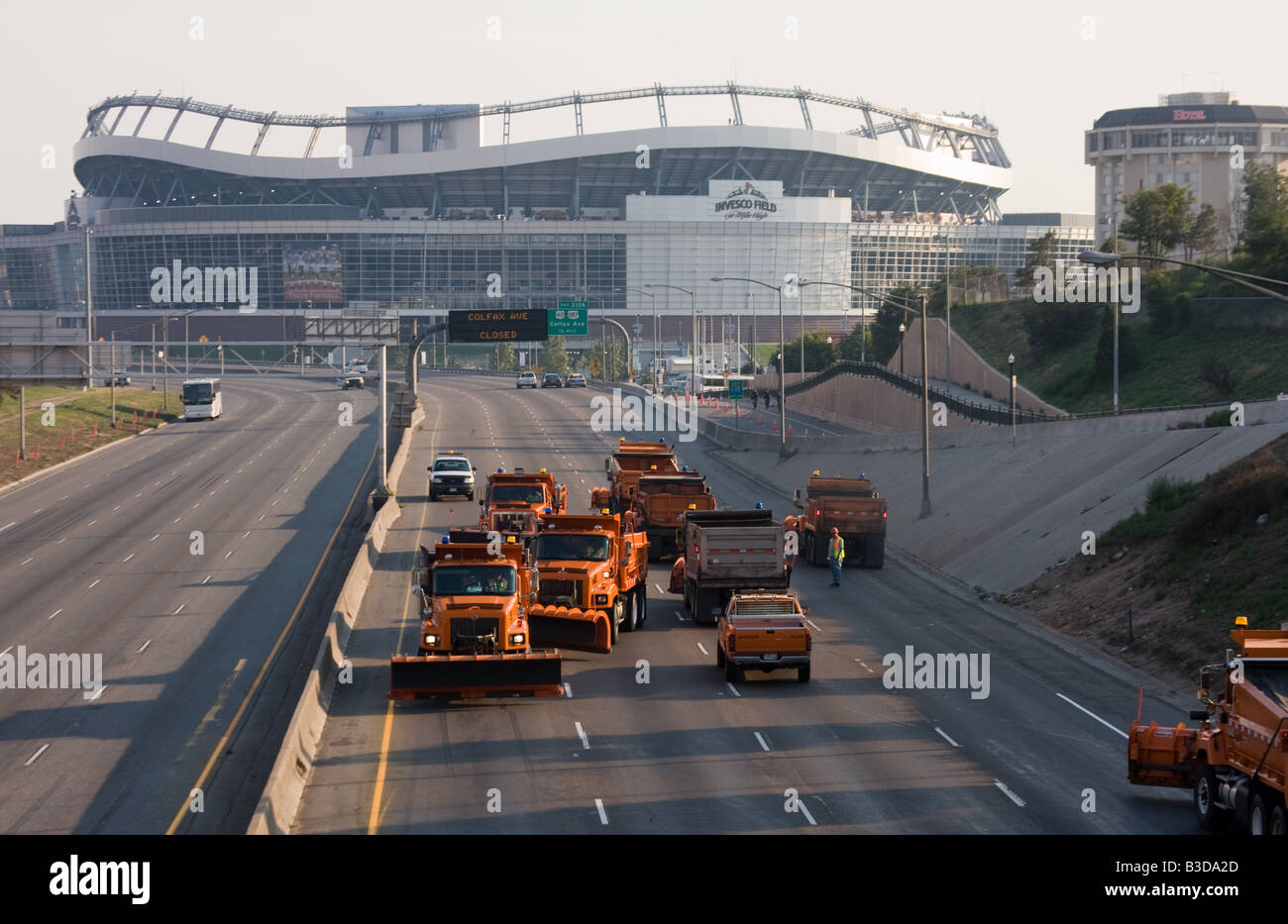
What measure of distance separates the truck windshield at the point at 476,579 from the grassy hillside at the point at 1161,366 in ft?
148

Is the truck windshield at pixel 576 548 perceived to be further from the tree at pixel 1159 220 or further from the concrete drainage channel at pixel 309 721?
the tree at pixel 1159 220

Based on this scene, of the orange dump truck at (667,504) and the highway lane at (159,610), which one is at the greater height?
the orange dump truck at (667,504)

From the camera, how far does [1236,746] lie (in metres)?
19.5

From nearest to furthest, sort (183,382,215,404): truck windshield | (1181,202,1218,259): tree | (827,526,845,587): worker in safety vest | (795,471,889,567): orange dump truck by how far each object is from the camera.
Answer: (827,526,845,587): worker in safety vest, (795,471,889,567): orange dump truck, (1181,202,1218,259): tree, (183,382,215,404): truck windshield

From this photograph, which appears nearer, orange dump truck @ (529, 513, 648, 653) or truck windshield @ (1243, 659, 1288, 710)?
truck windshield @ (1243, 659, 1288, 710)

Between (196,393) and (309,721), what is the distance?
258 ft

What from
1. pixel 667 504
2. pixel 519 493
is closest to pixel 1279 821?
pixel 667 504

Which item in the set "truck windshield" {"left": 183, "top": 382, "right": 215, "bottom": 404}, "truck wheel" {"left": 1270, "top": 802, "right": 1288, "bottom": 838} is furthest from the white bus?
"truck wheel" {"left": 1270, "top": 802, "right": 1288, "bottom": 838}

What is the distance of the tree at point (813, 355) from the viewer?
14538cm

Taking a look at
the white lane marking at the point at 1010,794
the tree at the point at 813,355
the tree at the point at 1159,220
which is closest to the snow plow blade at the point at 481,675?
the white lane marking at the point at 1010,794

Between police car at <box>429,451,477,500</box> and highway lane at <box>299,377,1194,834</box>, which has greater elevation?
police car at <box>429,451,477,500</box>

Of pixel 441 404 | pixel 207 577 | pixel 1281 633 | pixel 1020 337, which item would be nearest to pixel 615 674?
pixel 1281 633

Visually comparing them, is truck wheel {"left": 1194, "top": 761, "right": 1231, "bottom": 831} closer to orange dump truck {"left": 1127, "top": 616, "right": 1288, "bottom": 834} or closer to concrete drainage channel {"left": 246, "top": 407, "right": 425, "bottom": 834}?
orange dump truck {"left": 1127, "top": 616, "right": 1288, "bottom": 834}

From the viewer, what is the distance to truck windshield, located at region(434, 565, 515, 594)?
29672 mm
